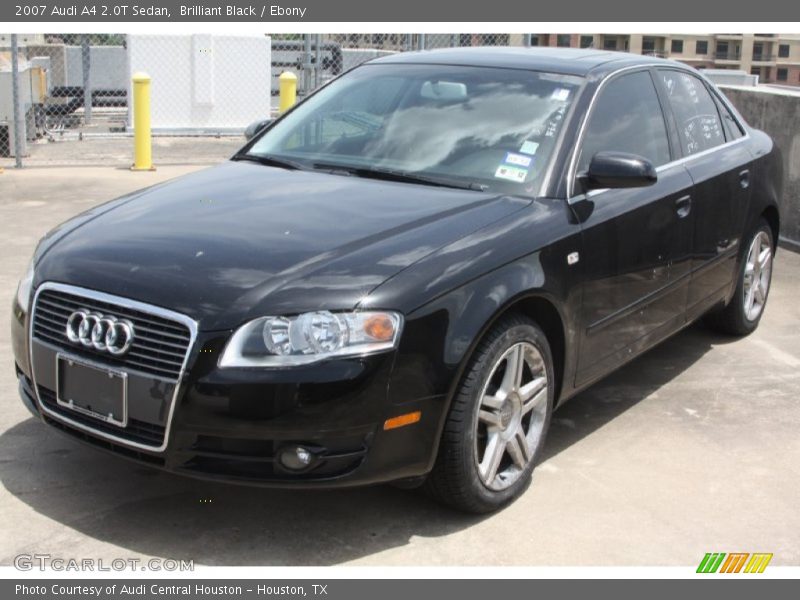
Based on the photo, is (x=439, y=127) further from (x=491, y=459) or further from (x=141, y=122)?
(x=141, y=122)

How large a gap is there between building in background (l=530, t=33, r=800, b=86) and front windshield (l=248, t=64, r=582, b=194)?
126 m

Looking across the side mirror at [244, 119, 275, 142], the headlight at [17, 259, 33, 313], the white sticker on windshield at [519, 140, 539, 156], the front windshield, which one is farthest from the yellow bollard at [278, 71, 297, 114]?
the headlight at [17, 259, 33, 313]

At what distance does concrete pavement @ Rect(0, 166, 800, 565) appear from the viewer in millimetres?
3812

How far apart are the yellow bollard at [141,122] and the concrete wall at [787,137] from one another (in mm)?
6944

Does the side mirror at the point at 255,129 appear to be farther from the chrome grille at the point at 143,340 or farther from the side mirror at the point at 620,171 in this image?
the chrome grille at the point at 143,340

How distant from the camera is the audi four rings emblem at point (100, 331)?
3.63 metres

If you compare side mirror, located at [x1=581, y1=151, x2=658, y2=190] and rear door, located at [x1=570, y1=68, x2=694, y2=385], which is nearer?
side mirror, located at [x1=581, y1=151, x2=658, y2=190]

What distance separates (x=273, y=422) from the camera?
3.47 m

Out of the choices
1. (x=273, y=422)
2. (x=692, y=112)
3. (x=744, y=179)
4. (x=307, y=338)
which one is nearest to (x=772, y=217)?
(x=744, y=179)

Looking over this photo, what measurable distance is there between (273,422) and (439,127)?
6.36ft

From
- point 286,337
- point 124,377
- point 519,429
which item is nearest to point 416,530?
point 519,429

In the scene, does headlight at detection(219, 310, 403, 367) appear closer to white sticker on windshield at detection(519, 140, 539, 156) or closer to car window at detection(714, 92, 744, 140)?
white sticker on windshield at detection(519, 140, 539, 156)

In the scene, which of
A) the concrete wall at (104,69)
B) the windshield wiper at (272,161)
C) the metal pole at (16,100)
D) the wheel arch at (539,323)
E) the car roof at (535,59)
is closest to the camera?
the wheel arch at (539,323)

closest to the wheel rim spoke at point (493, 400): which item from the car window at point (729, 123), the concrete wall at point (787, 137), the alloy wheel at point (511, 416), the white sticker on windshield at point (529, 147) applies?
the alloy wheel at point (511, 416)
